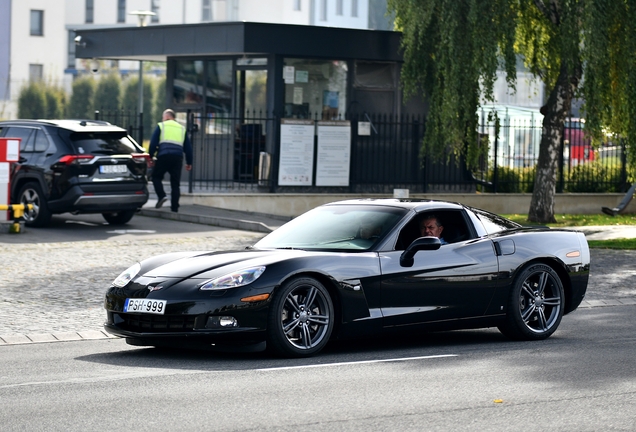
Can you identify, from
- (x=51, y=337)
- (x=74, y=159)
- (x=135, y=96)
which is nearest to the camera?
(x=51, y=337)

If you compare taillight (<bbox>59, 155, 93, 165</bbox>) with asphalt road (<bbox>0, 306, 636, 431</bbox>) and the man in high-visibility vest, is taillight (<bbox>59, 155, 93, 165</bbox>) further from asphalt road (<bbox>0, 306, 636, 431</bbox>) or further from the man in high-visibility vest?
asphalt road (<bbox>0, 306, 636, 431</bbox>)

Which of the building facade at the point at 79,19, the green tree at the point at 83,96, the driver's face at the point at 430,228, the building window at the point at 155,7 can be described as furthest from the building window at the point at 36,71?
the driver's face at the point at 430,228

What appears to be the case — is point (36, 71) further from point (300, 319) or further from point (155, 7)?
point (300, 319)

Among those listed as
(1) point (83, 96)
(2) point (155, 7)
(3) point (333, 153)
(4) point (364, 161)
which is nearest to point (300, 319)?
(3) point (333, 153)

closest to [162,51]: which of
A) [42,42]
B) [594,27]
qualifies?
[594,27]

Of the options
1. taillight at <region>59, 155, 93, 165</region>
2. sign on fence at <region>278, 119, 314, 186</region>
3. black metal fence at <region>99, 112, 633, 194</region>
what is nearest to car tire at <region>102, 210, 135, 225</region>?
taillight at <region>59, 155, 93, 165</region>

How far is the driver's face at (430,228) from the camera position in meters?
10.2

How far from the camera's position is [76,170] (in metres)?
19.8

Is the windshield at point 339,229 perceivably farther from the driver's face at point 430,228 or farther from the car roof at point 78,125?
the car roof at point 78,125

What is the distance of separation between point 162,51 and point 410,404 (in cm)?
2215

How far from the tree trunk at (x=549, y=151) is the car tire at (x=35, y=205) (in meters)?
10.4

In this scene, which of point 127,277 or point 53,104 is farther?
point 53,104

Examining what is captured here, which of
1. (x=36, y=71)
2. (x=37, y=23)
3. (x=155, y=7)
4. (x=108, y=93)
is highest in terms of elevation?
(x=155, y=7)

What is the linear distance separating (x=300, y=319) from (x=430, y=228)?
1.71 m
